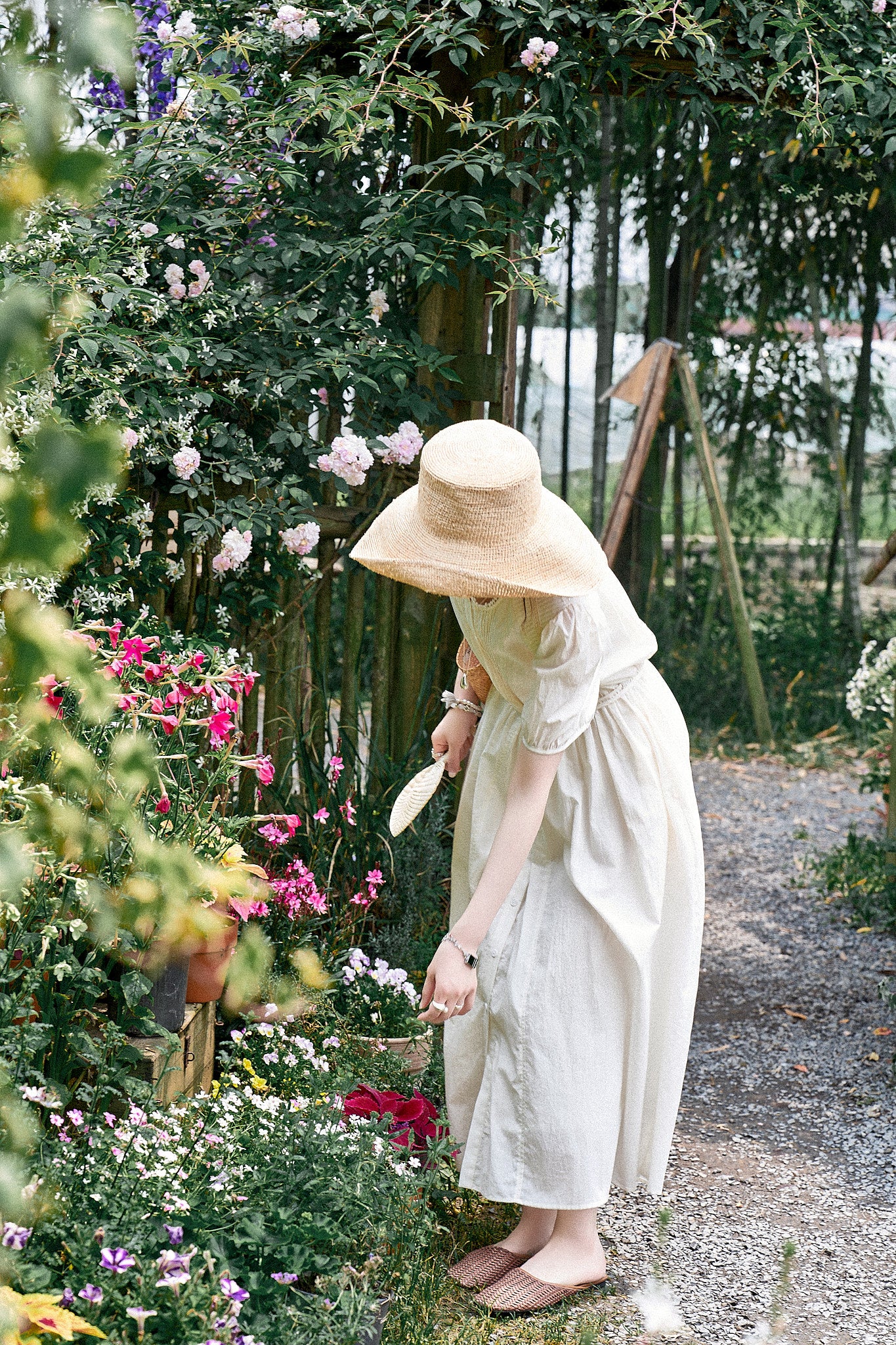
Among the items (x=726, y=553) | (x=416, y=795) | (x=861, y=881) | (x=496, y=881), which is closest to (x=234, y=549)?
(x=416, y=795)

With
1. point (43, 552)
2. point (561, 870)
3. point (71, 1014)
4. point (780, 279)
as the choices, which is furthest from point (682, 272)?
point (43, 552)

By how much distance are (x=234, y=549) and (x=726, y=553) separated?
3488 millimetres

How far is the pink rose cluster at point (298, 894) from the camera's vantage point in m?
2.53

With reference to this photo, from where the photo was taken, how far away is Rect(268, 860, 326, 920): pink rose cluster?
2531 mm

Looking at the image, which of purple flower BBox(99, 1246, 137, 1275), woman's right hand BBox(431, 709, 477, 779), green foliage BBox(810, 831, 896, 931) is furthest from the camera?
green foliage BBox(810, 831, 896, 931)

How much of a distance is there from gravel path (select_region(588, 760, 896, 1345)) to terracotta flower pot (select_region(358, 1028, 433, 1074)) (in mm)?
468

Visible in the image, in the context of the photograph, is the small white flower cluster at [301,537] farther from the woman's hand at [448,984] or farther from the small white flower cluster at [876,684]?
the small white flower cluster at [876,684]

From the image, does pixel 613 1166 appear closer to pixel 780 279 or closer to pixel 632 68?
pixel 632 68

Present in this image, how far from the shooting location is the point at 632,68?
9.17 feet

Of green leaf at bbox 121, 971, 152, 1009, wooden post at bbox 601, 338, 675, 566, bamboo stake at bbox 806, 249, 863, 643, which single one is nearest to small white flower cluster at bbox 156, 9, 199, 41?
green leaf at bbox 121, 971, 152, 1009

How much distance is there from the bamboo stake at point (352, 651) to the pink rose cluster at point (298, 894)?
0.50 meters

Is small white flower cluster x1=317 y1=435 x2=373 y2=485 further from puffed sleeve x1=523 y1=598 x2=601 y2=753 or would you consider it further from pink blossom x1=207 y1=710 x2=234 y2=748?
puffed sleeve x1=523 y1=598 x2=601 y2=753

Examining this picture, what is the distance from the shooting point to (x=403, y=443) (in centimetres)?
274

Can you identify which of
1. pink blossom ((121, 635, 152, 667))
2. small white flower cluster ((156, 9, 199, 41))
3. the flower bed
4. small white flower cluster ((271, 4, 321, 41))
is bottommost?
the flower bed
